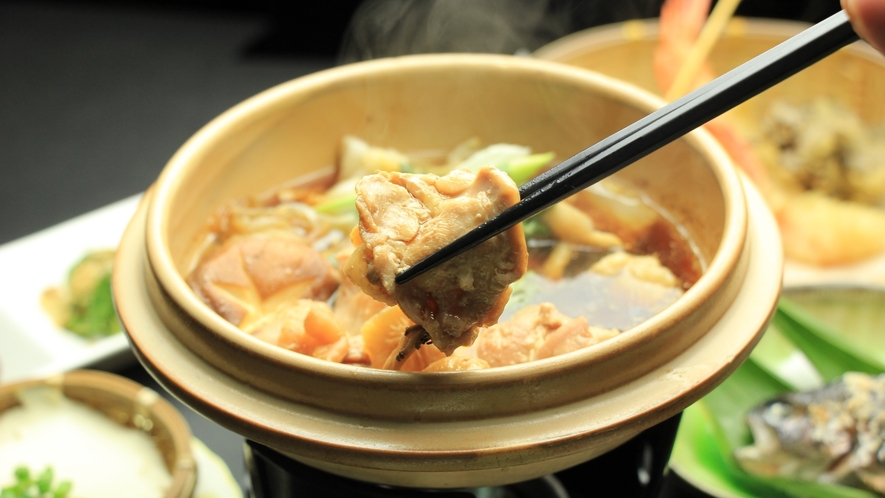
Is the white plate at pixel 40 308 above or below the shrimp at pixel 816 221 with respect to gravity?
above

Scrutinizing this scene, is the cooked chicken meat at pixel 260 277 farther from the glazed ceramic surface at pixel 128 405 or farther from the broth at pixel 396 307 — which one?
the glazed ceramic surface at pixel 128 405

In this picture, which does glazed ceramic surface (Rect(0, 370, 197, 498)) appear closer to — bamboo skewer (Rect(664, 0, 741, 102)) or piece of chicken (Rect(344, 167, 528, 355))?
piece of chicken (Rect(344, 167, 528, 355))

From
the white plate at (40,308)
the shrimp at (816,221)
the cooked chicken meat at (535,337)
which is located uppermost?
the cooked chicken meat at (535,337)

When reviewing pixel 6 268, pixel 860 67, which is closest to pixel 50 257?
pixel 6 268

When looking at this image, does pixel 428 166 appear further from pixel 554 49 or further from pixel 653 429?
pixel 554 49

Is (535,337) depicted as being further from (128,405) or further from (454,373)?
(128,405)

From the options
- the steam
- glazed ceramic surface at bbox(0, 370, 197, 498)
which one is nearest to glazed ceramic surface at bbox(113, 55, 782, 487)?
glazed ceramic surface at bbox(0, 370, 197, 498)

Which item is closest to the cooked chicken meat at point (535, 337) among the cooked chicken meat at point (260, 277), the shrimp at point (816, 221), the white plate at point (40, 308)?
the cooked chicken meat at point (260, 277)
